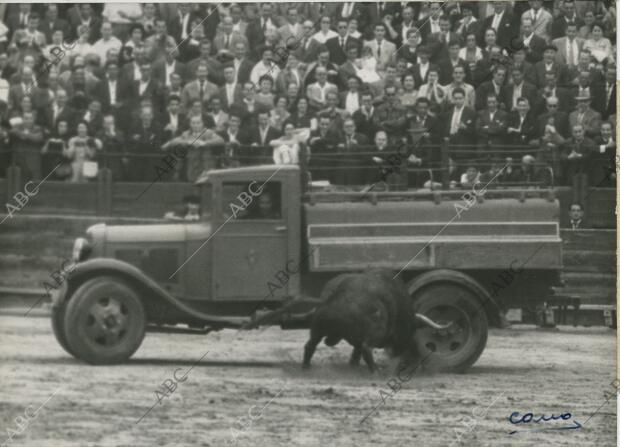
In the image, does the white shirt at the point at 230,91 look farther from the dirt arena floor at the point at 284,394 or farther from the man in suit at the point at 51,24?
the dirt arena floor at the point at 284,394

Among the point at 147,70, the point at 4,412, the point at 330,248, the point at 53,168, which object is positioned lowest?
the point at 4,412

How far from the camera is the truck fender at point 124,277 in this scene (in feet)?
29.2

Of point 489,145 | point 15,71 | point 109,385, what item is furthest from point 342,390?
point 15,71

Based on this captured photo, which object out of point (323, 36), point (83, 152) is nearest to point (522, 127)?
point (323, 36)

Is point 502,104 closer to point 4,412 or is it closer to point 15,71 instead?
point 15,71

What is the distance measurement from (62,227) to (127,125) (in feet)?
3.42

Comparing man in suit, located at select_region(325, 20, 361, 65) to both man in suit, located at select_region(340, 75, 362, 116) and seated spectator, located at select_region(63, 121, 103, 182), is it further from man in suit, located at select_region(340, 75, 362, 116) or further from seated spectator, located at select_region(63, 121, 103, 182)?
seated spectator, located at select_region(63, 121, 103, 182)

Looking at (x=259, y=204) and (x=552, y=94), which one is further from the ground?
(x=552, y=94)

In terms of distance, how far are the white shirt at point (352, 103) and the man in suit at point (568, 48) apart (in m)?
1.70

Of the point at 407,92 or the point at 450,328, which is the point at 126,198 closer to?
the point at 407,92

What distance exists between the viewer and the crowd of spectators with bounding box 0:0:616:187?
31.0ft

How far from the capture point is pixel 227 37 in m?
9.63

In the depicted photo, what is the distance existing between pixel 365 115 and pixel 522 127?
1308 millimetres

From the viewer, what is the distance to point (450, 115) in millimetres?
9562
